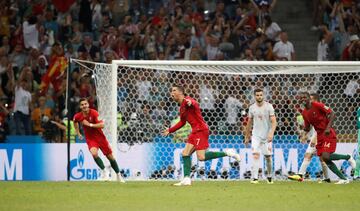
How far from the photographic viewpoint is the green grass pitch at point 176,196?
1375cm

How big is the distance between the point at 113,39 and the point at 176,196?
11963 millimetres

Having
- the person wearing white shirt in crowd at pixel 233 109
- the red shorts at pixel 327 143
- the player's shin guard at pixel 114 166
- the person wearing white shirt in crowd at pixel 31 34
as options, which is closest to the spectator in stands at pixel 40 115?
the person wearing white shirt in crowd at pixel 31 34

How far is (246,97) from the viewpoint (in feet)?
73.7

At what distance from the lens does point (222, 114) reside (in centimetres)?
2233

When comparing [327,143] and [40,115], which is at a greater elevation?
[40,115]

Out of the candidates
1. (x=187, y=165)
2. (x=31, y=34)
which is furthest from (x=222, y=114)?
(x=31, y=34)

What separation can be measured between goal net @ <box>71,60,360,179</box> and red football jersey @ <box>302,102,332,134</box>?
8.51ft

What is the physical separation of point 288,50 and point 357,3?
3.23 meters

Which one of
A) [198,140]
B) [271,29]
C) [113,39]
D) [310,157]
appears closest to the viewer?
[198,140]

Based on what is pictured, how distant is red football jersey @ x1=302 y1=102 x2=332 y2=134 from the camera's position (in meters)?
19.4

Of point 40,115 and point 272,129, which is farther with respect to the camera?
point 40,115

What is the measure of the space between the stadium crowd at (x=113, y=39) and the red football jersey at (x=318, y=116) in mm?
6570

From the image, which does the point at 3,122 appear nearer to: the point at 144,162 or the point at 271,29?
the point at 144,162

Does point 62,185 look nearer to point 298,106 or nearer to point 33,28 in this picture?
point 298,106
